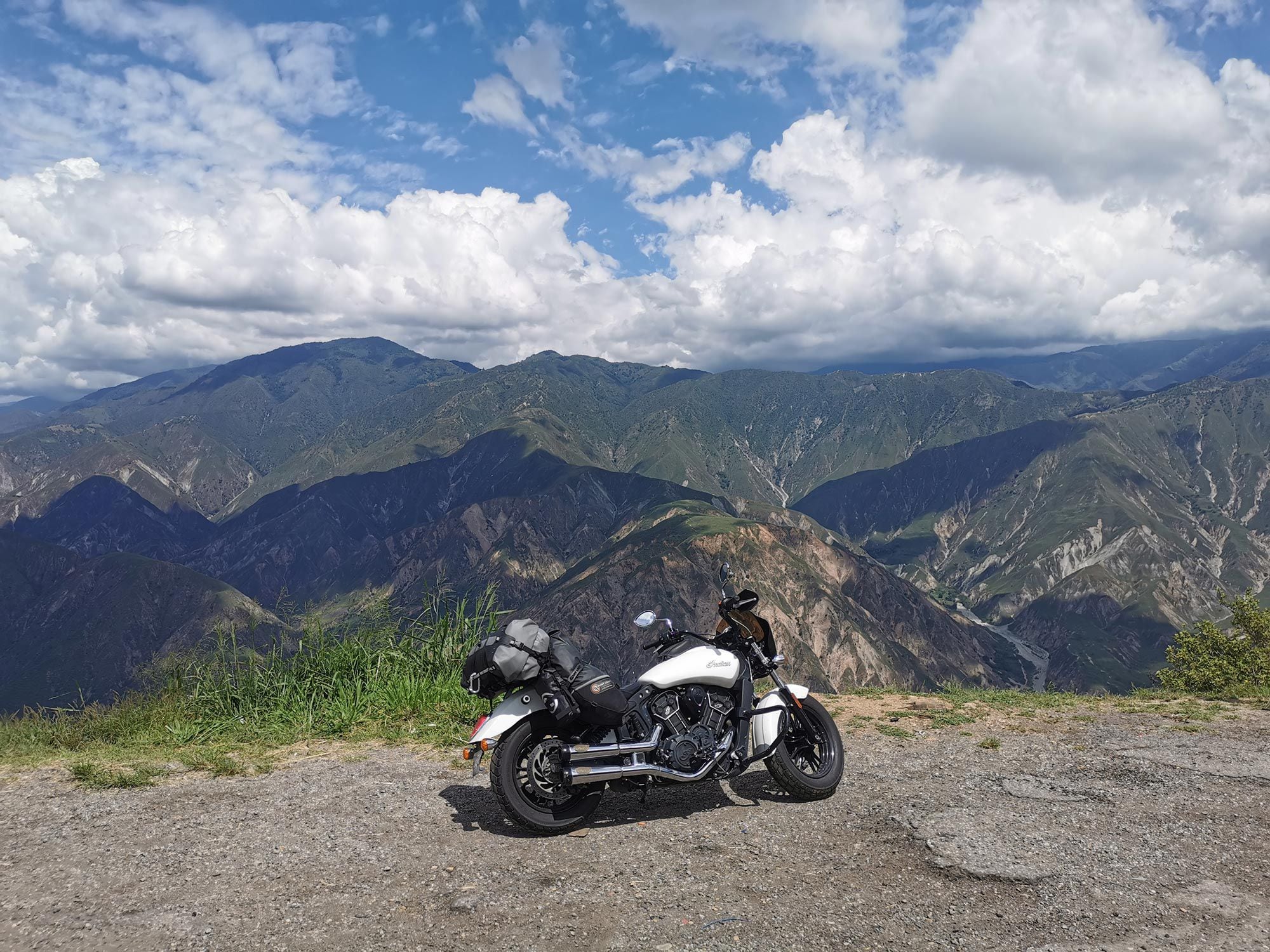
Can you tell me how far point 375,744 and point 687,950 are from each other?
598 centimetres

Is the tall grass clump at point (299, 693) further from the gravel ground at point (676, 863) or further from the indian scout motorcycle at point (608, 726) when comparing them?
the indian scout motorcycle at point (608, 726)

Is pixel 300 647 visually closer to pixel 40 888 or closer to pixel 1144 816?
pixel 40 888

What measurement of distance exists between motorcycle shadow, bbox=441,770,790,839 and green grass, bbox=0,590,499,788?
79.8 inches

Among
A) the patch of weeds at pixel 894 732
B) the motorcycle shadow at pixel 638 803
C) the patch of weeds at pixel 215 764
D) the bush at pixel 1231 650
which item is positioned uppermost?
the patch of weeds at pixel 215 764

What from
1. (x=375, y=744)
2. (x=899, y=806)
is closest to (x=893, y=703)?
(x=899, y=806)

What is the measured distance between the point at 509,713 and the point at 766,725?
251cm

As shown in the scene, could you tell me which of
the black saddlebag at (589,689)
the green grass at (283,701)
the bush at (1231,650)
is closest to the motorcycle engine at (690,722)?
the black saddlebag at (589,689)

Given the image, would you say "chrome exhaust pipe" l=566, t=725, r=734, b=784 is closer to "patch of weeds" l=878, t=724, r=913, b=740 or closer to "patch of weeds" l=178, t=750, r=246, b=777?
"patch of weeds" l=878, t=724, r=913, b=740

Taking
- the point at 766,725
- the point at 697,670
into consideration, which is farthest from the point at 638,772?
the point at 766,725

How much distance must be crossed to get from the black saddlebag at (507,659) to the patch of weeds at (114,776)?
414cm

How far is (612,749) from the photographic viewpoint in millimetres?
6551

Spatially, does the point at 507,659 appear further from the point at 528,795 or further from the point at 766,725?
the point at 766,725

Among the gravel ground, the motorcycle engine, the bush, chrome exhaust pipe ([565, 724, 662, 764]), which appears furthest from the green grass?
the bush

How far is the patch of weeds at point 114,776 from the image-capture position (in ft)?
25.0
